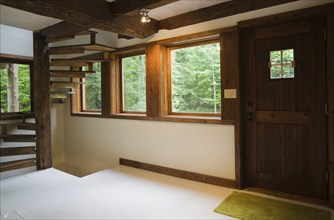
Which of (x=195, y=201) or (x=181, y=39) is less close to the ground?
(x=181, y=39)

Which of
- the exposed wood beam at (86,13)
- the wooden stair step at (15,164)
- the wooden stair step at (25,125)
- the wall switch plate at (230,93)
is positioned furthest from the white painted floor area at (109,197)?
the exposed wood beam at (86,13)

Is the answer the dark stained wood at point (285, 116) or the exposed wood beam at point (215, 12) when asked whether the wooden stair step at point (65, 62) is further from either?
the dark stained wood at point (285, 116)

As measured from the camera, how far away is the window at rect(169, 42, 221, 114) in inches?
125

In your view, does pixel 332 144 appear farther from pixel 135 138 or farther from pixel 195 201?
pixel 135 138

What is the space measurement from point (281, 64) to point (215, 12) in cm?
100

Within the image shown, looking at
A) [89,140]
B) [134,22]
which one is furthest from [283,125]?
[89,140]

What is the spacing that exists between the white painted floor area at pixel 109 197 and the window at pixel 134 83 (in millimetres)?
1181

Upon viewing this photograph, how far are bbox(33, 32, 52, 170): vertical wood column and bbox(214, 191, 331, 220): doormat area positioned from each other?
3.04 m

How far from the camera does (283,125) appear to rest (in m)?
2.67

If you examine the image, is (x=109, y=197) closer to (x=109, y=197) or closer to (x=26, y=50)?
(x=109, y=197)

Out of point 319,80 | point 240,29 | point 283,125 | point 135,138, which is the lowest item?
point 135,138

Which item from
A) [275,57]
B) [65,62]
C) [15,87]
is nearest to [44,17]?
[65,62]

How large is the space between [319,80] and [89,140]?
3.94 m

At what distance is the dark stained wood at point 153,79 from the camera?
3.51 metres
